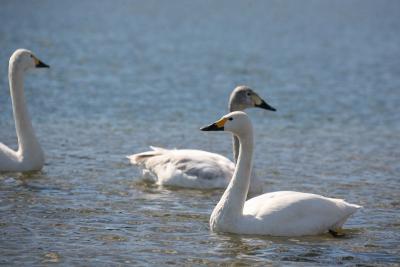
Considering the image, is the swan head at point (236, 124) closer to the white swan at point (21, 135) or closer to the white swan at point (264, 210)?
the white swan at point (264, 210)

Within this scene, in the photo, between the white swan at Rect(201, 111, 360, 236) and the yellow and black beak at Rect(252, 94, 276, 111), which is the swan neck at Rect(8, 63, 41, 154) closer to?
the yellow and black beak at Rect(252, 94, 276, 111)

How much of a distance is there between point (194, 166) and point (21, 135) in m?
2.38

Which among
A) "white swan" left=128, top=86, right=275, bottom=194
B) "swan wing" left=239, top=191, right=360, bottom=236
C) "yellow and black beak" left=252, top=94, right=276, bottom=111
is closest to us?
"swan wing" left=239, top=191, right=360, bottom=236

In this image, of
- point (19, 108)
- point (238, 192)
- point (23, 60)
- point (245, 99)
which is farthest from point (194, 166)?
point (23, 60)

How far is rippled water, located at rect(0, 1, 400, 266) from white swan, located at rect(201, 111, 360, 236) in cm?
12

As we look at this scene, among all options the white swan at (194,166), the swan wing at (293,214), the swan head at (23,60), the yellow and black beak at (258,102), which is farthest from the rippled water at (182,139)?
the swan head at (23,60)

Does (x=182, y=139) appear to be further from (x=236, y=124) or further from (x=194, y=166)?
(x=236, y=124)

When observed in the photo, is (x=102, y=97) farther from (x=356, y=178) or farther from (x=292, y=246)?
(x=292, y=246)

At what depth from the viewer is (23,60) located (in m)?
12.6

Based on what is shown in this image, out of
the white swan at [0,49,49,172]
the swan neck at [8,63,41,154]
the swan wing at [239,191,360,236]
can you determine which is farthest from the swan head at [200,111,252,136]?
the swan neck at [8,63,41,154]

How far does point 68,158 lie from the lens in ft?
44.1

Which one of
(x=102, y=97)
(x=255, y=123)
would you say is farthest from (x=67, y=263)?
(x=102, y=97)

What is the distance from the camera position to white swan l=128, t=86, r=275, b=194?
39.0 ft

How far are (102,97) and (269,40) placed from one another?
22.1m
